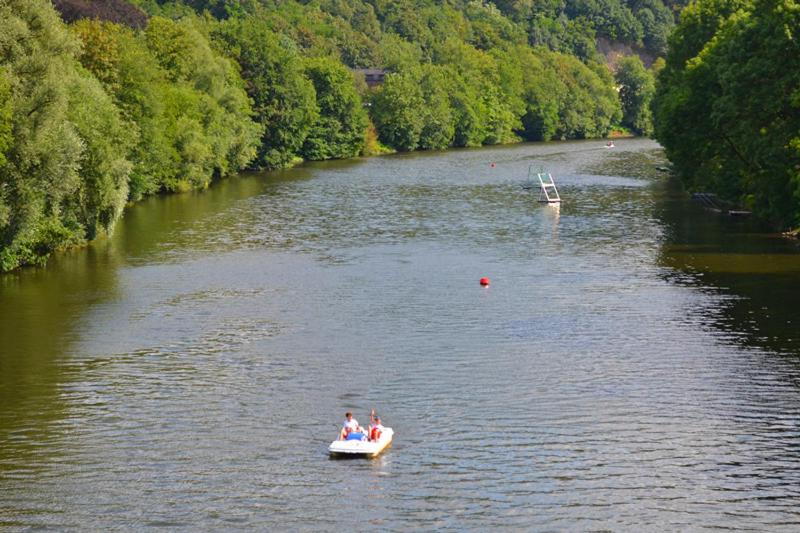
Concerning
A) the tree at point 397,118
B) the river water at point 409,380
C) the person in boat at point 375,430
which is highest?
the tree at point 397,118

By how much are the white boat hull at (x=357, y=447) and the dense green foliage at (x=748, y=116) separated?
40850 mm

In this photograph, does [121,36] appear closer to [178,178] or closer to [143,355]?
[178,178]

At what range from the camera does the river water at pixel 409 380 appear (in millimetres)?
34156

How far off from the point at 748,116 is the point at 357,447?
165ft

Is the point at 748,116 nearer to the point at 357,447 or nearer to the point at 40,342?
the point at 40,342

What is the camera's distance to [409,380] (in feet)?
149

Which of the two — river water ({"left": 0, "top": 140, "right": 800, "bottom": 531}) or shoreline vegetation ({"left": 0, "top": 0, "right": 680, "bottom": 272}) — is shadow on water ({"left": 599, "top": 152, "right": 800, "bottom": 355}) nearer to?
river water ({"left": 0, "top": 140, "right": 800, "bottom": 531})

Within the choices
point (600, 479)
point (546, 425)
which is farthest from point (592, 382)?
point (600, 479)

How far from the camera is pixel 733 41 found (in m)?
80.2

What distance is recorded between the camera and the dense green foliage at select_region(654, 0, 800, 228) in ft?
242

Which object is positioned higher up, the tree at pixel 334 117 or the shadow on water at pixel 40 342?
the tree at pixel 334 117

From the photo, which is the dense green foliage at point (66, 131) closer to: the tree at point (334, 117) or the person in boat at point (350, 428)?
the person in boat at point (350, 428)

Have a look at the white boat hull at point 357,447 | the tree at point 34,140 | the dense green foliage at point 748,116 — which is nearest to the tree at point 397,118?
the dense green foliage at point 748,116

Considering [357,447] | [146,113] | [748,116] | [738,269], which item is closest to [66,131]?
[357,447]
